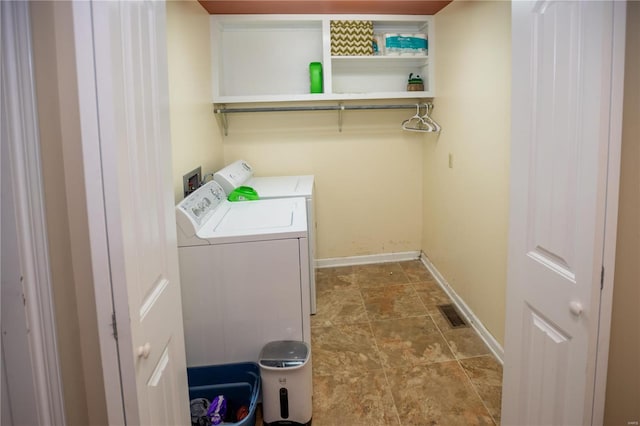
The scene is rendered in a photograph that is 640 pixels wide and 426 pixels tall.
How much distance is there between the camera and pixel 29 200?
836mm

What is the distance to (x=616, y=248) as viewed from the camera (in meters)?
1.06

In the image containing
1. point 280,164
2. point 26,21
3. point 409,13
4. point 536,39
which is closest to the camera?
point 26,21

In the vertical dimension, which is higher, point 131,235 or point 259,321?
point 131,235

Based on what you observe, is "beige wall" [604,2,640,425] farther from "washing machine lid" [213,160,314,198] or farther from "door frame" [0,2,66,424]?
"washing machine lid" [213,160,314,198]

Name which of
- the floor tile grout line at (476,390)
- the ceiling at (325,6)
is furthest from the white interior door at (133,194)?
the ceiling at (325,6)

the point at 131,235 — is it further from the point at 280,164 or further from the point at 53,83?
the point at 280,164

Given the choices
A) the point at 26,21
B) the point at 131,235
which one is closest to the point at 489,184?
the point at 131,235

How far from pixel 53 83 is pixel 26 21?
0.38ft

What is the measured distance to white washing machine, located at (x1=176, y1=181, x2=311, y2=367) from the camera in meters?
1.96

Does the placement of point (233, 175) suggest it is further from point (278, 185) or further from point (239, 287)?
point (239, 287)

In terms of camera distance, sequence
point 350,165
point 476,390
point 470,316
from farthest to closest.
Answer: point 350,165 < point 470,316 < point 476,390

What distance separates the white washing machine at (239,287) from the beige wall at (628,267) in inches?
48.3

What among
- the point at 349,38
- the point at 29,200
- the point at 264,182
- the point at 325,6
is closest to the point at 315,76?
the point at 349,38

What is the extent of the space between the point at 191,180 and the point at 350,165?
1.62 meters
